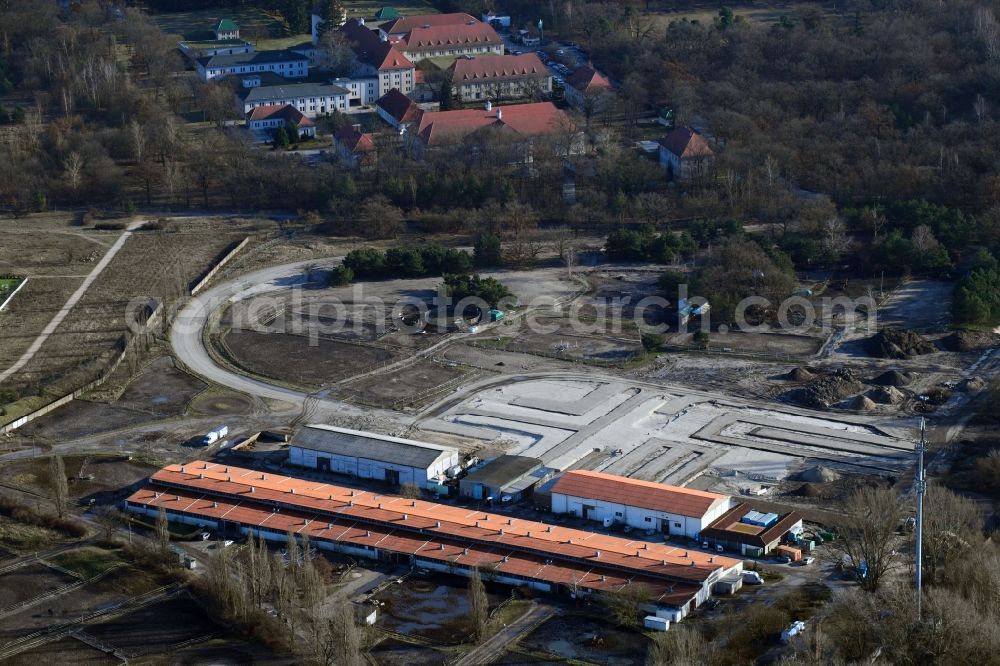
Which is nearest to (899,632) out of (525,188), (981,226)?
(981,226)

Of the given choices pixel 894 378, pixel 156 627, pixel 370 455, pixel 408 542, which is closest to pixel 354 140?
pixel 370 455

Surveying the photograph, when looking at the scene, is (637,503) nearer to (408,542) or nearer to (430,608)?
(408,542)

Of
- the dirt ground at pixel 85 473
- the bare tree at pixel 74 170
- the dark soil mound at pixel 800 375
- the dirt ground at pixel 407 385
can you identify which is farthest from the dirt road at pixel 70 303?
the dark soil mound at pixel 800 375

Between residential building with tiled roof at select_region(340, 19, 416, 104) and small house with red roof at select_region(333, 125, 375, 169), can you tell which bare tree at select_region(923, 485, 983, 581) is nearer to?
small house with red roof at select_region(333, 125, 375, 169)

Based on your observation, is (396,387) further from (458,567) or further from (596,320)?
(458,567)

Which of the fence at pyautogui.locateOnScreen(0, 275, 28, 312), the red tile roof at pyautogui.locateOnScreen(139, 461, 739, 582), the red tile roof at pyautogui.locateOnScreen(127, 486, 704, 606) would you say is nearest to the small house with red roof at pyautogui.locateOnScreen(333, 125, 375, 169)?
the fence at pyautogui.locateOnScreen(0, 275, 28, 312)
